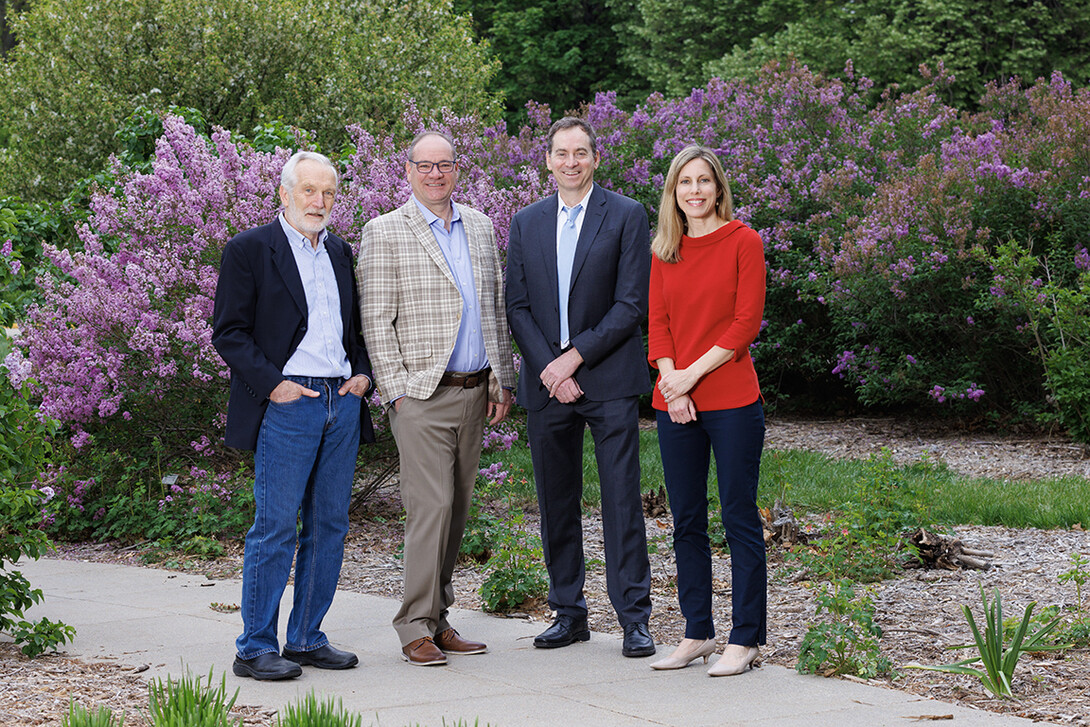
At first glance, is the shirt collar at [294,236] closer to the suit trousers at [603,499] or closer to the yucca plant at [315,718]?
the suit trousers at [603,499]

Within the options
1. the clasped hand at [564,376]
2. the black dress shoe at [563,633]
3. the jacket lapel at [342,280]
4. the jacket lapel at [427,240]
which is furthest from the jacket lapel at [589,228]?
the black dress shoe at [563,633]

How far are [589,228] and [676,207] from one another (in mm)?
463

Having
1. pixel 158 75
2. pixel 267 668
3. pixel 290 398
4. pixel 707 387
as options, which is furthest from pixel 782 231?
pixel 158 75

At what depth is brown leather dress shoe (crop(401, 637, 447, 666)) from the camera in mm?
4914

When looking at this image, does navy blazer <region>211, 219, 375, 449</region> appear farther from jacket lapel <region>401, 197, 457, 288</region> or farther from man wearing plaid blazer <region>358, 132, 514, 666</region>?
jacket lapel <region>401, 197, 457, 288</region>

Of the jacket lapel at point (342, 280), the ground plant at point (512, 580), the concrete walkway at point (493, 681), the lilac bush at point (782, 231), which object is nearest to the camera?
the concrete walkway at point (493, 681)

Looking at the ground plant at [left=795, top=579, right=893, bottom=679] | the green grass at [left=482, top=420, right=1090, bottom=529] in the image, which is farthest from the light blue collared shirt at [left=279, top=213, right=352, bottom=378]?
the green grass at [left=482, top=420, right=1090, bottom=529]

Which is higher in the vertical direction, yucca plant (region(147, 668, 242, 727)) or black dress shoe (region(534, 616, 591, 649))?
yucca plant (region(147, 668, 242, 727))

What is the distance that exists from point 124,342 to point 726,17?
21667mm

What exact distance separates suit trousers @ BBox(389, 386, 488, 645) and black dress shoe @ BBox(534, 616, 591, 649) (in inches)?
16.7

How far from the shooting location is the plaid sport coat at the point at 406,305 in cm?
509

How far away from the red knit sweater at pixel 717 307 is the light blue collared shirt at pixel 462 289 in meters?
0.79

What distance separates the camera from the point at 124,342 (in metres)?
7.92

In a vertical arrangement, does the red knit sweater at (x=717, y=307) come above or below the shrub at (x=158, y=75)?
below
